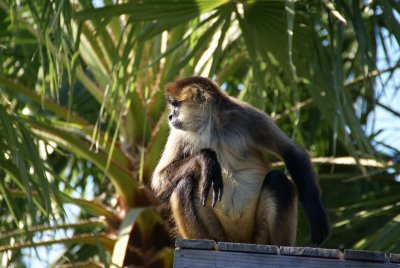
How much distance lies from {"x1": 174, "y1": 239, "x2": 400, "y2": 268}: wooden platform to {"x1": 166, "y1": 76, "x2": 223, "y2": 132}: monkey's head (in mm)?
1907

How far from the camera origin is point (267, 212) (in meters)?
5.29

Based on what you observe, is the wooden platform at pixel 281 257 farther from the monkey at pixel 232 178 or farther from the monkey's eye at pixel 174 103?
the monkey's eye at pixel 174 103

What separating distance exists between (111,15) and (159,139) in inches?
53.5

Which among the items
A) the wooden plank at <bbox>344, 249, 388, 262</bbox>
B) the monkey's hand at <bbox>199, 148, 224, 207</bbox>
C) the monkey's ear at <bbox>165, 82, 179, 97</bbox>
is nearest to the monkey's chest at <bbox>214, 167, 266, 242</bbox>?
the monkey's hand at <bbox>199, 148, 224, 207</bbox>

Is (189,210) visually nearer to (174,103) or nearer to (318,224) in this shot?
(318,224)

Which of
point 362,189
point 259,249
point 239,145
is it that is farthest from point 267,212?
point 362,189

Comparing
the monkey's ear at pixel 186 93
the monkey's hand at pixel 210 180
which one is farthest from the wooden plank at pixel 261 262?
the monkey's ear at pixel 186 93

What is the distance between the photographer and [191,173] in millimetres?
5297

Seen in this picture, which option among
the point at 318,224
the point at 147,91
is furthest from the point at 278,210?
the point at 147,91

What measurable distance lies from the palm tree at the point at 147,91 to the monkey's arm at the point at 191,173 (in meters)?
0.66

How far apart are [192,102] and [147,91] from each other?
1.14m

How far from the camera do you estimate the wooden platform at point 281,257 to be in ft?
12.8

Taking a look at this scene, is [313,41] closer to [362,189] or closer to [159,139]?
[159,139]

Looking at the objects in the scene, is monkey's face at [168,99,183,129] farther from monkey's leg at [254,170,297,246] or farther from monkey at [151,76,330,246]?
monkey's leg at [254,170,297,246]
